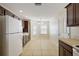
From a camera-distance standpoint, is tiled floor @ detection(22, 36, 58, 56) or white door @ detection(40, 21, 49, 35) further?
white door @ detection(40, 21, 49, 35)

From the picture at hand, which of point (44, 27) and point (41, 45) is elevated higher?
point (44, 27)

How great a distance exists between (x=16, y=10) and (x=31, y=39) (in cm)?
154

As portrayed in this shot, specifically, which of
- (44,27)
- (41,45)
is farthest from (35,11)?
(41,45)

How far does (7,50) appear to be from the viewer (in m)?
3.71

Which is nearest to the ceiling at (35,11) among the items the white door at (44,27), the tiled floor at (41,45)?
the white door at (44,27)

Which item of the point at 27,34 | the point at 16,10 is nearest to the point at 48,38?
the point at 27,34

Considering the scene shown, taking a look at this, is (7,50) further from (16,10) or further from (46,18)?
(46,18)

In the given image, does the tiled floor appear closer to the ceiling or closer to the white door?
the white door

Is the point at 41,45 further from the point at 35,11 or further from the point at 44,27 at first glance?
the point at 35,11

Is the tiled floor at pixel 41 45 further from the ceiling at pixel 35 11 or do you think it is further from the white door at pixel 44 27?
the ceiling at pixel 35 11

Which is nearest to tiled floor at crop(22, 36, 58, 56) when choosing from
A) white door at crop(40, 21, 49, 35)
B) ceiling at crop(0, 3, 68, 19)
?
white door at crop(40, 21, 49, 35)

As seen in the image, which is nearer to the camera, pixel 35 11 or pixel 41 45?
pixel 35 11

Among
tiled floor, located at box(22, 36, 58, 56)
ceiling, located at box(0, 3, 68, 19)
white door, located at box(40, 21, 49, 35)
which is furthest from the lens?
white door, located at box(40, 21, 49, 35)

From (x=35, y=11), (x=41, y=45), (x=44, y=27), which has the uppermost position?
(x=35, y=11)
